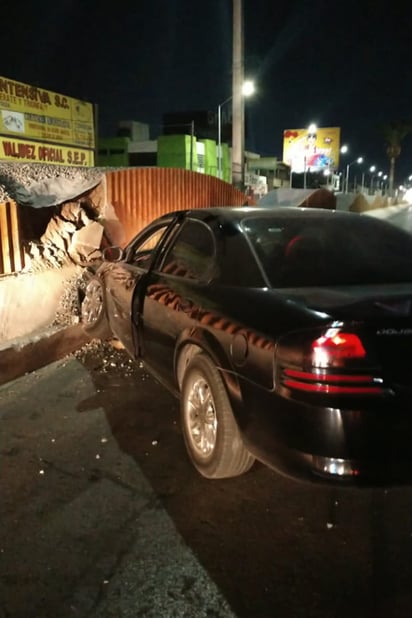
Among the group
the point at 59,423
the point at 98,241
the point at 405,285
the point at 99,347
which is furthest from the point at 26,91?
the point at 405,285

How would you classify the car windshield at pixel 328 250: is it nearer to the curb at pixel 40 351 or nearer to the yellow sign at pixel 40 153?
the curb at pixel 40 351

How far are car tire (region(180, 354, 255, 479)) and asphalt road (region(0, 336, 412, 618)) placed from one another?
0.56 feet

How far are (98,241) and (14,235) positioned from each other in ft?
4.91

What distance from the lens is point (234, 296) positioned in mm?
3238

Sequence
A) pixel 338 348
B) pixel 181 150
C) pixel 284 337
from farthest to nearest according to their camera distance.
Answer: pixel 181 150 → pixel 284 337 → pixel 338 348

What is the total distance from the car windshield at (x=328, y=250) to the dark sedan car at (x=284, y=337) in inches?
0.4

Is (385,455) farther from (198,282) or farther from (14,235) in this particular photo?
(14,235)

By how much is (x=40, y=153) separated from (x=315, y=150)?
51.1 meters

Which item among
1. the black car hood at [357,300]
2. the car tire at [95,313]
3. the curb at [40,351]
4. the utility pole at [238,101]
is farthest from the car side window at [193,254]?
the utility pole at [238,101]

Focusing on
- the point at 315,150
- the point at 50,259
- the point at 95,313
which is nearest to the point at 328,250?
the point at 95,313

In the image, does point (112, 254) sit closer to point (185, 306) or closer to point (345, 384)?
→ point (185, 306)

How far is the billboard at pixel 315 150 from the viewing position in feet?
213

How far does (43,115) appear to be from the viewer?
20.0m

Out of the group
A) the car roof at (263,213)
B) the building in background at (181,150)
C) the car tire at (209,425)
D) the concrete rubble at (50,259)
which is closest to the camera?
the car tire at (209,425)
